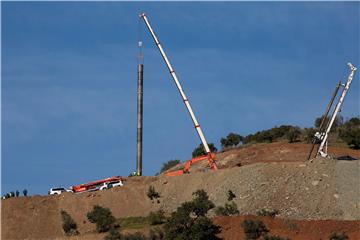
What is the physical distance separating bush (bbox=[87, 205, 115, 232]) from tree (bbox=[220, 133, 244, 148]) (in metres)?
45.3

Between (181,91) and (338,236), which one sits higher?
(181,91)

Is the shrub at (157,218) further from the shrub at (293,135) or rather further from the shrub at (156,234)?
the shrub at (293,135)

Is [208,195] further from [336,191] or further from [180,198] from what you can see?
[336,191]

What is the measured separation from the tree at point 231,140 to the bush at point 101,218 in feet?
149

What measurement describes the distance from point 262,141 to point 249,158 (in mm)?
16354

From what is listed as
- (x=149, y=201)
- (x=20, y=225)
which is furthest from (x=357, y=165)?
(x=20, y=225)

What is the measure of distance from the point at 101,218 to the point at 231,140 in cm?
4889

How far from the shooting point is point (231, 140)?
12238cm

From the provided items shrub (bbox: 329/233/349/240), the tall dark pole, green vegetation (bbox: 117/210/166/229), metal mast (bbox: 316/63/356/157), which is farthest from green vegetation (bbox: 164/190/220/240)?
the tall dark pole

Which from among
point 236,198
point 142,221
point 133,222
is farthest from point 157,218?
point 236,198

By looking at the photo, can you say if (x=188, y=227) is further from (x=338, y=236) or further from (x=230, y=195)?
(x=230, y=195)

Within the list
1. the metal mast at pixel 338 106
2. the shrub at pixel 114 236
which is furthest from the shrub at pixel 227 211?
the metal mast at pixel 338 106

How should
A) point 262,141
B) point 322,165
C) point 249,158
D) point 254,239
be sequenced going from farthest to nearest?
point 262,141 < point 249,158 < point 322,165 < point 254,239

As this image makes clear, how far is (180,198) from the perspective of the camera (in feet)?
271
